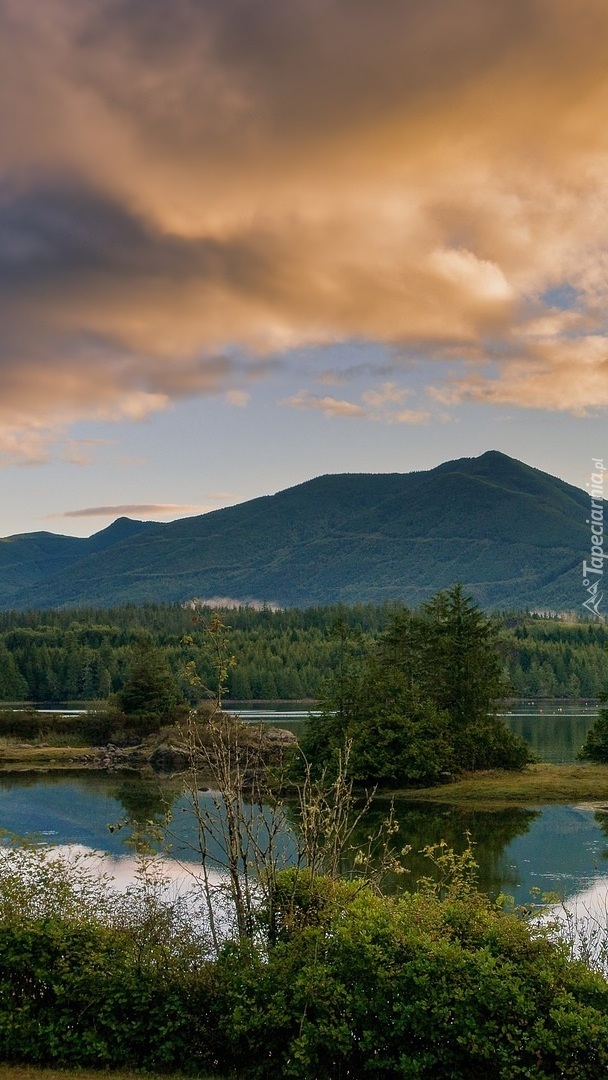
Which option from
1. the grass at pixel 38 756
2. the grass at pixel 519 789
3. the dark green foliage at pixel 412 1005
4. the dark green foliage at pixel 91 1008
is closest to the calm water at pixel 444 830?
the grass at pixel 519 789

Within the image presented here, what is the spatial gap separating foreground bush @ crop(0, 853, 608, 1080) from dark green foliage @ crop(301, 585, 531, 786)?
83.1ft

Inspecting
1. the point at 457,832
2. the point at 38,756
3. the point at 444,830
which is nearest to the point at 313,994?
the point at 457,832

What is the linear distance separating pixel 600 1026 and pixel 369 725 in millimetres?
30205

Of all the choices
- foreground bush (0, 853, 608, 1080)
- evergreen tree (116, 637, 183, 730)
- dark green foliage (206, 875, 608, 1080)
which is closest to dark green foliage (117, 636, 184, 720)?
evergreen tree (116, 637, 183, 730)

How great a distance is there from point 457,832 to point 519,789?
875cm

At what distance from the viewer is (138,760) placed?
52781 millimetres

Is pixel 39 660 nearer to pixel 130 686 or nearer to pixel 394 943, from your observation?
pixel 130 686

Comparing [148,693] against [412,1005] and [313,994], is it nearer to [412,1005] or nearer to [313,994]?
[313,994]

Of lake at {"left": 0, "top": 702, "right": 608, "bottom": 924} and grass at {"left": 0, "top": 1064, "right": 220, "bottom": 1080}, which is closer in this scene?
grass at {"left": 0, "top": 1064, "right": 220, "bottom": 1080}

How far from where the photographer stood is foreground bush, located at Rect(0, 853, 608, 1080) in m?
10.3

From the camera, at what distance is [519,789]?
3797 centimetres

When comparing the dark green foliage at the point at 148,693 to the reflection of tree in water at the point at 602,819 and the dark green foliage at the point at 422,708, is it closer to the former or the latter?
the dark green foliage at the point at 422,708

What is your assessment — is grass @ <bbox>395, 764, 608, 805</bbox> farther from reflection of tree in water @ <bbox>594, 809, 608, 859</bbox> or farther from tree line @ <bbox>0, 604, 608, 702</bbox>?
tree line @ <bbox>0, 604, 608, 702</bbox>

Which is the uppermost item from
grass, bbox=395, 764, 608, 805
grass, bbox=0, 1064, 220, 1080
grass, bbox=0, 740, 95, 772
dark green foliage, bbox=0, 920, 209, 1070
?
dark green foliage, bbox=0, 920, 209, 1070
